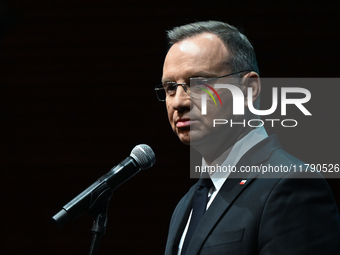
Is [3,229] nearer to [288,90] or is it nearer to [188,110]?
[188,110]

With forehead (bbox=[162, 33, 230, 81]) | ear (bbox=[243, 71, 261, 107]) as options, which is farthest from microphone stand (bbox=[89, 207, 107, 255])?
ear (bbox=[243, 71, 261, 107])

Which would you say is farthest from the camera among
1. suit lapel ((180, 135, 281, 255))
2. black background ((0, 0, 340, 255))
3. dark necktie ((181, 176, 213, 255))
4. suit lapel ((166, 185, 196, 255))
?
black background ((0, 0, 340, 255))

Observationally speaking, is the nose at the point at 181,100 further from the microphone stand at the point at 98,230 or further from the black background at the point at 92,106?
the black background at the point at 92,106

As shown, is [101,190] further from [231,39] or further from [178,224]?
[231,39]

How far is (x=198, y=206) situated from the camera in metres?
1.42

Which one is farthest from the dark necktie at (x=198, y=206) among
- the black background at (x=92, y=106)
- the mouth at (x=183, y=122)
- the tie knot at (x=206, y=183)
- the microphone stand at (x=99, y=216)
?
the black background at (x=92, y=106)

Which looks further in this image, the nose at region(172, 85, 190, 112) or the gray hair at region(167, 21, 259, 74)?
the gray hair at region(167, 21, 259, 74)

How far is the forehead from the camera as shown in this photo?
1.46 m

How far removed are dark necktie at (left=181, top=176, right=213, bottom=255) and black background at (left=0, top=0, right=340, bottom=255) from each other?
1.27 metres

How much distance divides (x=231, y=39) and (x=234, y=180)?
2.01 ft

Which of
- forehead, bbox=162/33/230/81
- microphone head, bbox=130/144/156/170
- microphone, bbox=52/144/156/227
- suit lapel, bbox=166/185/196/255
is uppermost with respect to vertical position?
forehead, bbox=162/33/230/81

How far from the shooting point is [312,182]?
116 centimetres

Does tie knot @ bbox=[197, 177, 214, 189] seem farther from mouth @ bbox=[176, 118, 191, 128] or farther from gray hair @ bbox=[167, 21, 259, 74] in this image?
gray hair @ bbox=[167, 21, 259, 74]

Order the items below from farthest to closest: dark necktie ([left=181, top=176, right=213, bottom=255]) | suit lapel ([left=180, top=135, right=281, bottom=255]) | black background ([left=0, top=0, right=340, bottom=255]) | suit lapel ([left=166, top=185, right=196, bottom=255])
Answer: black background ([left=0, top=0, right=340, bottom=255])
suit lapel ([left=166, top=185, right=196, bottom=255])
dark necktie ([left=181, top=176, right=213, bottom=255])
suit lapel ([left=180, top=135, right=281, bottom=255])
